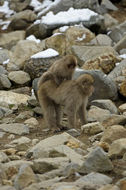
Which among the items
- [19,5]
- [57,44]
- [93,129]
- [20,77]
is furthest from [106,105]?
[19,5]

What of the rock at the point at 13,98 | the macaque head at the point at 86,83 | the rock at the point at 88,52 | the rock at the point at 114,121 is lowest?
the rock at the point at 88,52

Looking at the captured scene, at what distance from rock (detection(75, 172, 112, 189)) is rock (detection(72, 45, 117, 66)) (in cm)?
1020

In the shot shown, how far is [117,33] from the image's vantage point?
19.6 meters

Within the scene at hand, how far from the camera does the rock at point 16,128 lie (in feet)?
31.9

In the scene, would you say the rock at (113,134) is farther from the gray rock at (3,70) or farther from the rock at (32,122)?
the gray rock at (3,70)

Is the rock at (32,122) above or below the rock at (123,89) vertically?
above

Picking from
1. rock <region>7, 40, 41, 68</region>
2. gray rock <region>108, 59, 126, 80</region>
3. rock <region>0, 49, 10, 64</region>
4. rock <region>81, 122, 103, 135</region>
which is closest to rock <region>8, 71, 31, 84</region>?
rock <region>7, 40, 41, 68</region>

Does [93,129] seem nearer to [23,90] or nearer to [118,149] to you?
[118,149]

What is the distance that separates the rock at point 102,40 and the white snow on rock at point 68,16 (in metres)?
1.50

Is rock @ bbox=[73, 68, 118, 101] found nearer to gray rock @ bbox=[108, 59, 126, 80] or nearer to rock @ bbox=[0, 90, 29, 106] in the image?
gray rock @ bbox=[108, 59, 126, 80]

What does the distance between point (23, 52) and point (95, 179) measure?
39.3 feet

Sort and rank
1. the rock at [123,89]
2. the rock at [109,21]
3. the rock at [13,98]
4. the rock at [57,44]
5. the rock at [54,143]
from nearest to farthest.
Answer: the rock at [54,143], the rock at [123,89], the rock at [13,98], the rock at [57,44], the rock at [109,21]

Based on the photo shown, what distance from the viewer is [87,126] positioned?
9039 millimetres

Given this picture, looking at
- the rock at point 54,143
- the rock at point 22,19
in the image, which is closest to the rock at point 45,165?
the rock at point 54,143
